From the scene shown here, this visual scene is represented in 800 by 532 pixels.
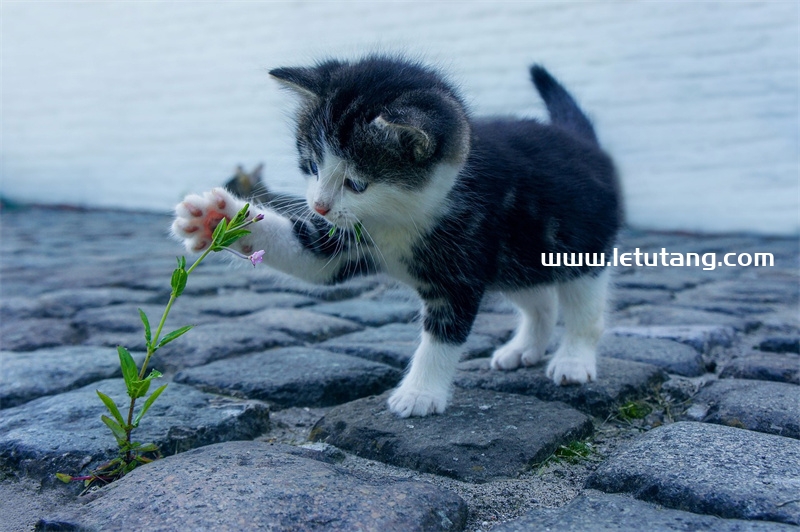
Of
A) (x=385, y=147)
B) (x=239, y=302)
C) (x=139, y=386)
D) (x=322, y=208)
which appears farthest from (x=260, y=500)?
(x=239, y=302)

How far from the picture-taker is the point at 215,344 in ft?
8.13

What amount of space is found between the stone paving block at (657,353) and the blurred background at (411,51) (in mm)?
2918

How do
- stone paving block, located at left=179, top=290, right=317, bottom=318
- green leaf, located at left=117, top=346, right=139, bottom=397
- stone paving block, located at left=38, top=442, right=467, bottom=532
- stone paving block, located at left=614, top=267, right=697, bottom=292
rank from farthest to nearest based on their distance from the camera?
1. stone paving block, located at left=614, top=267, right=697, bottom=292
2. stone paving block, located at left=179, top=290, right=317, bottom=318
3. green leaf, located at left=117, top=346, right=139, bottom=397
4. stone paving block, located at left=38, top=442, right=467, bottom=532

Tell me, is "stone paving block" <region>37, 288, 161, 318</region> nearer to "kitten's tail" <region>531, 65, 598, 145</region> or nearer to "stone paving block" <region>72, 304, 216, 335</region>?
"stone paving block" <region>72, 304, 216, 335</region>

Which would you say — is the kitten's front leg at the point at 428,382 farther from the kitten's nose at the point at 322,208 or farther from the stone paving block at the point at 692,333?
the stone paving block at the point at 692,333

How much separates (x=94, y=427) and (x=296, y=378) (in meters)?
0.57

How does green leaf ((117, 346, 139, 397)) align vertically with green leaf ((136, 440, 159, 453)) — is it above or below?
above

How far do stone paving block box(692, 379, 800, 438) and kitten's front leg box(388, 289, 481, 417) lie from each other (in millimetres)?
631

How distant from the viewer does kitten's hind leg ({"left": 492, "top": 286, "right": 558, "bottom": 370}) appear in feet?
7.79

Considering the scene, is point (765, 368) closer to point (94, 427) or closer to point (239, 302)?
point (94, 427)

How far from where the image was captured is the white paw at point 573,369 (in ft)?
6.79

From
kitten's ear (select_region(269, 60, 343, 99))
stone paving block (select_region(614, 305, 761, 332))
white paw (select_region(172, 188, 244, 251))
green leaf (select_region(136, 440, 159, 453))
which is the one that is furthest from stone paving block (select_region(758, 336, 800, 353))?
green leaf (select_region(136, 440, 159, 453))

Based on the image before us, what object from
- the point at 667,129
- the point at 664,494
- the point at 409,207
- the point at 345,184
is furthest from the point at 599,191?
the point at 667,129

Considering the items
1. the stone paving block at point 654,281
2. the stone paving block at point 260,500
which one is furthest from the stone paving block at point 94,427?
the stone paving block at point 654,281
